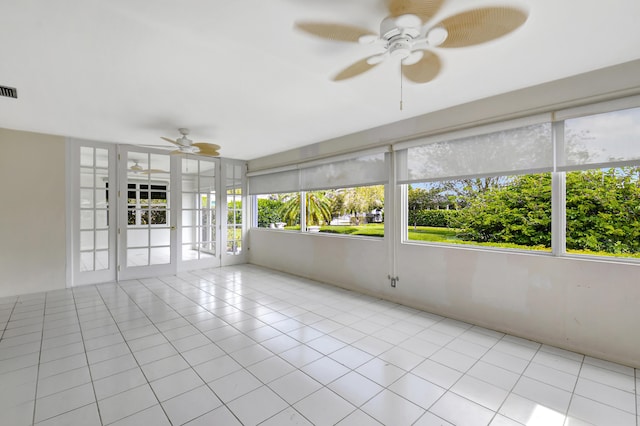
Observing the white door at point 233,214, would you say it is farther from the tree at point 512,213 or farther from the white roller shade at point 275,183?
the tree at point 512,213

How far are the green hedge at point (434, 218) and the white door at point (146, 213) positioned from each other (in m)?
4.48

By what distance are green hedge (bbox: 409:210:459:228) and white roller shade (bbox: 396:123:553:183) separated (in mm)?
510

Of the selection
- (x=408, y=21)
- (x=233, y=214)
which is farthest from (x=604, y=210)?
(x=233, y=214)

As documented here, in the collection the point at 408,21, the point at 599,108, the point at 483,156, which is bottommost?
the point at 483,156

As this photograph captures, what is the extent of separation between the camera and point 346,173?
4625mm

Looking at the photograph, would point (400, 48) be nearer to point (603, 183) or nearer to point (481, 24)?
point (481, 24)

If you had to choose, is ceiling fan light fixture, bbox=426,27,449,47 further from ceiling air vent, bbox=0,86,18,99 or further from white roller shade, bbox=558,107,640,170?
ceiling air vent, bbox=0,86,18,99

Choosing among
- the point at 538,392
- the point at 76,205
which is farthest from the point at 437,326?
the point at 76,205

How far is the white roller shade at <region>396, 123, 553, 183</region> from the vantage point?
2795 mm

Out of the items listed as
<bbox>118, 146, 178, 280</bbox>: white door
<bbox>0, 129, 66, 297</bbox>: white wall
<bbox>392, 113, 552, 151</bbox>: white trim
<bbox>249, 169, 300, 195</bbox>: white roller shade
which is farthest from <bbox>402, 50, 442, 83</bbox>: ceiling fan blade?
<bbox>0, 129, 66, 297</bbox>: white wall

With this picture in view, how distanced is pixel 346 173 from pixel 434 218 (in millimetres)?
1535

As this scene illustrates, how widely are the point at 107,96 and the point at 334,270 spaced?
3780 mm

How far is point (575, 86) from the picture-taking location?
252cm

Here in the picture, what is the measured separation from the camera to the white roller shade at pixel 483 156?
2.79 m
